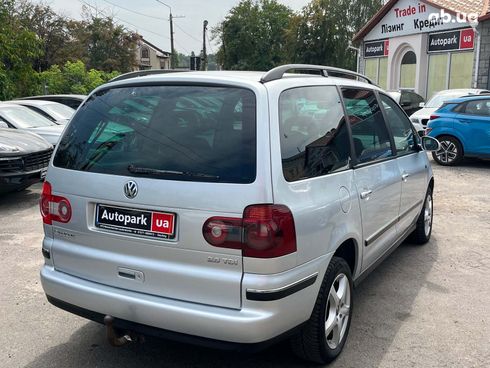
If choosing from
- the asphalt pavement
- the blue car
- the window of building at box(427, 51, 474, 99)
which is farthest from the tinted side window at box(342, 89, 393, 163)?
the window of building at box(427, 51, 474, 99)

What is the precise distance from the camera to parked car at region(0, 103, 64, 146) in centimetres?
953

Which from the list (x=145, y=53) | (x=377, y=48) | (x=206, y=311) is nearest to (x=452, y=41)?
(x=377, y=48)

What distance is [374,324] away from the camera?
375 cm

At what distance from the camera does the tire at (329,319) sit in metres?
2.96

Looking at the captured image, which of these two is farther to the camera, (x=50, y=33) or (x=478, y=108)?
(x=50, y=33)

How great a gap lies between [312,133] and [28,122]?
8.38 meters

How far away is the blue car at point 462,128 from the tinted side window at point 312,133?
7919mm

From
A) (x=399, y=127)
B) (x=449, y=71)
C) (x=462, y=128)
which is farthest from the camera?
(x=449, y=71)

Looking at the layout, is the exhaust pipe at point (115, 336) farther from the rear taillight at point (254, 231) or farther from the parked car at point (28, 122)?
the parked car at point (28, 122)

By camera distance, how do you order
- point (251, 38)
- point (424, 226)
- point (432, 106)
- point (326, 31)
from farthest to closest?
point (251, 38)
point (326, 31)
point (432, 106)
point (424, 226)

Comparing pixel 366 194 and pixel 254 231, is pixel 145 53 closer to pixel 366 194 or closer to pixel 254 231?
pixel 366 194

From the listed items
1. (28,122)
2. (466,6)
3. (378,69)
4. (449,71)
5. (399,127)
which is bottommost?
(28,122)

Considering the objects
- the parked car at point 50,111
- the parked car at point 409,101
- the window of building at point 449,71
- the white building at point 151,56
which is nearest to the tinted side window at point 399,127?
the parked car at point 50,111

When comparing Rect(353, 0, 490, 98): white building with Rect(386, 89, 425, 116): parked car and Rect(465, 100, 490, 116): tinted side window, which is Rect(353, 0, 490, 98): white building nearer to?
Rect(386, 89, 425, 116): parked car
